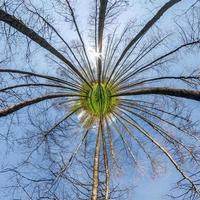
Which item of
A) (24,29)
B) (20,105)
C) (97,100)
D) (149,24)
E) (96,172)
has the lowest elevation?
(96,172)

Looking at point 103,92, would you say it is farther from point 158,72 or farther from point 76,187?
point 76,187

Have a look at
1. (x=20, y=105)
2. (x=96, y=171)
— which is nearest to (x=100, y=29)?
(x=20, y=105)

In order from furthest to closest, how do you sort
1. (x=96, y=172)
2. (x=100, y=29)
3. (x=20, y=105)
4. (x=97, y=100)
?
(x=97, y=100), (x=100, y=29), (x=96, y=172), (x=20, y=105)

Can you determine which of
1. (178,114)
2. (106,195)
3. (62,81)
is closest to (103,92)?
(62,81)

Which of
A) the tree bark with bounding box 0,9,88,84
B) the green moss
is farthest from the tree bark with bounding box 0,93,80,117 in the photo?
the tree bark with bounding box 0,9,88,84

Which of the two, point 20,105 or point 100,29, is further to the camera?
point 100,29

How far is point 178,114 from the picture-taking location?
13.0 m

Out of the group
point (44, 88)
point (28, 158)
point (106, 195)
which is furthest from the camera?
point (44, 88)

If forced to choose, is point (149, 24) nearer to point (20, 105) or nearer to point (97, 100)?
point (97, 100)

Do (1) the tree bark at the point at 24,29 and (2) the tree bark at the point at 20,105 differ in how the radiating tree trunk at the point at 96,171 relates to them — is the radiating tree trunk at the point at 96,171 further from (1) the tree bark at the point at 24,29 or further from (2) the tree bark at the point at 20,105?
(1) the tree bark at the point at 24,29

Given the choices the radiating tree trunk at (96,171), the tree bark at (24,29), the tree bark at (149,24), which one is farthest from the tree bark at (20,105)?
the tree bark at (149,24)

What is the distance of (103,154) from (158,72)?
280 centimetres

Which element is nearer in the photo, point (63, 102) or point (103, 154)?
point (103, 154)

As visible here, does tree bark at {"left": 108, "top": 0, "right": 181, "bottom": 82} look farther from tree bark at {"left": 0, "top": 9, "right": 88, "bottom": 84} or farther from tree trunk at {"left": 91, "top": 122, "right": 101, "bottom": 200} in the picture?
tree trunk at {"left": 91, "top": 122, "right": 101, "bottom": 200}
